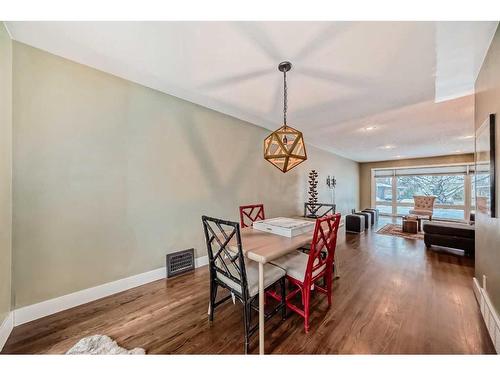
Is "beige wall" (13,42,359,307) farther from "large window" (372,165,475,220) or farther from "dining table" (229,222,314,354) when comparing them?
"large window" (372,165,475,220)

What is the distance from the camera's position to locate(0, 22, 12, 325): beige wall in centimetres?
143

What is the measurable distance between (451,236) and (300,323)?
3636mm

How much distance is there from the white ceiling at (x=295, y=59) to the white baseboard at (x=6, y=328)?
7.35ft

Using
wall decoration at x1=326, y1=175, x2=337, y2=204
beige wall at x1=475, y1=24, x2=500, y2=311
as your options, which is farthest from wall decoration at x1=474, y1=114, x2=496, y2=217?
wall decoration at x1=326, y1=175, x2=337, y2=204

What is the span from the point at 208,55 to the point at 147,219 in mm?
1893

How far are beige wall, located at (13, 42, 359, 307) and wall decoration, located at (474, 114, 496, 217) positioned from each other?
110 inches

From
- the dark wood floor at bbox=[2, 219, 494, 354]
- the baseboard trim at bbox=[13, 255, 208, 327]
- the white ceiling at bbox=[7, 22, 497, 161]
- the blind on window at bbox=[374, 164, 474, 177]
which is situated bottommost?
the dark wood floor at bbox=[2, 219, 494, 354]

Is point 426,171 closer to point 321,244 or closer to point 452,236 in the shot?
point 452,236

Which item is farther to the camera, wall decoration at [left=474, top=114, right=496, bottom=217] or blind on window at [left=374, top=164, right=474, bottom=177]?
blind on window at [left=374, top=164, right=474, bottom=177]

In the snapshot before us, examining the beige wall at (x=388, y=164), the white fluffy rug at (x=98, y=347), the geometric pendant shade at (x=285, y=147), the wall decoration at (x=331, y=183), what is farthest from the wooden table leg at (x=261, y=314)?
the beige wall at (x=388, y=164)

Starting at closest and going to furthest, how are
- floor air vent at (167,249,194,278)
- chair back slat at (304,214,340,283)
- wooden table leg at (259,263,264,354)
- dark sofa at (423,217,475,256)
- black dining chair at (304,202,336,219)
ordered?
wooden table leg at (259,263,264,354) → chair back slat at (304,214,340,283) → floor air vent at (167,249,194,278) → dark sofa at (423,217,475,256) → black dining chair at (304,202,336,219)

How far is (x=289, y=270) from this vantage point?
5.70 feet

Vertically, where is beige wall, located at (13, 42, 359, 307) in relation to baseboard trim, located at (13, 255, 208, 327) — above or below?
above
